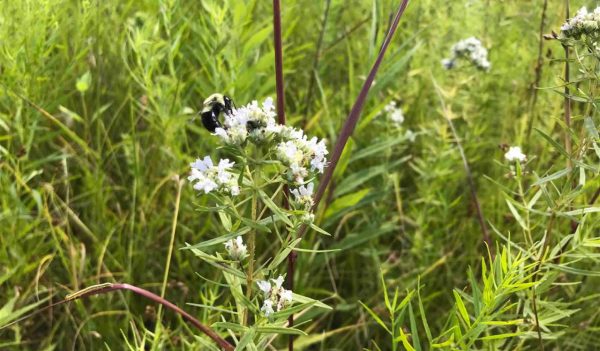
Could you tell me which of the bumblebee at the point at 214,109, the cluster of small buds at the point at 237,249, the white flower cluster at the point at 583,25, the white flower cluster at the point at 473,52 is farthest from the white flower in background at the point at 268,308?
the white flower cluster at the point at 473,52

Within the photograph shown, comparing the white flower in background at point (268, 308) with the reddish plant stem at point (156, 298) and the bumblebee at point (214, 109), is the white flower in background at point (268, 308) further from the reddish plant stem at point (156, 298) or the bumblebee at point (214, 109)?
the bumblebee at point (214, 109)

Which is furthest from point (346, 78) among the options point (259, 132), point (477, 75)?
point (259, 132)

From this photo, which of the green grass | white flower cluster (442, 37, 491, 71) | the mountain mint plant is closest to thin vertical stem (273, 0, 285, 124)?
the mountain mint plant

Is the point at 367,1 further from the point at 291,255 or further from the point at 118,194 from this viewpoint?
the point at 291,255

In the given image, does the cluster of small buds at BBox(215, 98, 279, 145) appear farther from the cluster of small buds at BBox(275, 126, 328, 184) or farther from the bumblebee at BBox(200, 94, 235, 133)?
the bumblebee at BBox(200, 94, 235, 133)

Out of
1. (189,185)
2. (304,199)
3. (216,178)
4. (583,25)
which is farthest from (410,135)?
(216,178)
